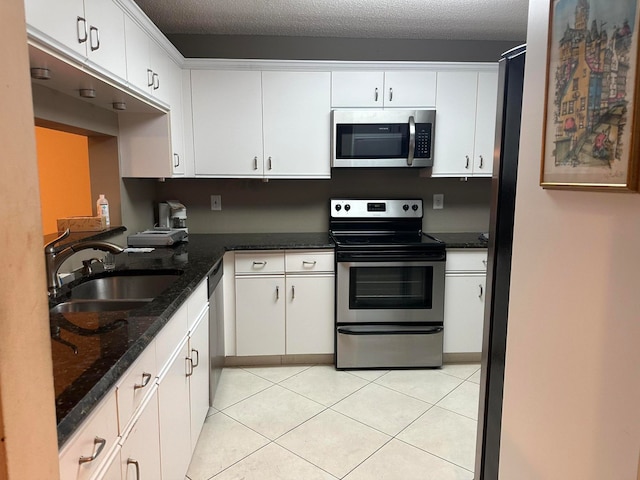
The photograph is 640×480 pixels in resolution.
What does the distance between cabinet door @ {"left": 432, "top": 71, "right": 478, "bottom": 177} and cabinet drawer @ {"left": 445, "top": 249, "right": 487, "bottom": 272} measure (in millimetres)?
602

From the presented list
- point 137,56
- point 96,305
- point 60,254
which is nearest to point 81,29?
point 137,56

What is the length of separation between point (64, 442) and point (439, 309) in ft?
8.39

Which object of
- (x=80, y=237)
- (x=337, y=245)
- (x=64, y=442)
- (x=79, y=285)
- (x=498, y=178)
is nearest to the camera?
(x=64, y=442)

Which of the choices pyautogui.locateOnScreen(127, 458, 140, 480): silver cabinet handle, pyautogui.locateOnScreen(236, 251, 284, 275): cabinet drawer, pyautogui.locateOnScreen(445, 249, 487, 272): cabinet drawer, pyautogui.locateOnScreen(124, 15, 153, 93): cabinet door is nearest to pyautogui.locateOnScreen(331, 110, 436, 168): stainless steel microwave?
pyautogui.locateOnScreen(445, 249, 487, 272): cabinet drawer

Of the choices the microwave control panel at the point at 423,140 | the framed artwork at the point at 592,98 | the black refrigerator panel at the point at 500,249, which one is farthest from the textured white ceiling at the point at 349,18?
the framed artwork at the point at 592,98

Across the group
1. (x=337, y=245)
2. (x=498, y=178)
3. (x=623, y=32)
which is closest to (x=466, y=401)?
(x=337, y=245)

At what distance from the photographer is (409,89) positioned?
3068mm

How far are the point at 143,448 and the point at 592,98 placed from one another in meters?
1.50

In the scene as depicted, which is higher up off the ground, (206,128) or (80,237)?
(206,128)

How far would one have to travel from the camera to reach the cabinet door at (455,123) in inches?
121

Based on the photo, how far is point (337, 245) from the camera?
9.57ft

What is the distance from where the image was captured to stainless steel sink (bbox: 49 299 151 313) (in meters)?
1.67

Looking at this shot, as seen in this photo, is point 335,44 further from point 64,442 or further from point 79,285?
point 64,442

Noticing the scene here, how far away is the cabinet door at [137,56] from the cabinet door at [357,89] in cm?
128
